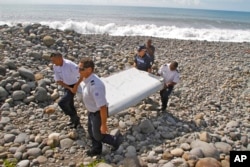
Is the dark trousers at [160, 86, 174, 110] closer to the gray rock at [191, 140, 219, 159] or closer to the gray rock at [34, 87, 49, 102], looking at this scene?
the gray rock at [191, 140, 219, 159]

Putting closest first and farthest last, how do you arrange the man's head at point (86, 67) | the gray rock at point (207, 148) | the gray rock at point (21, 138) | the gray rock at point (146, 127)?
the man's head at point (86, 67) < the gray rock at point (207, 148) < the gray rock at point (21, 138) < the gray rock at point (146, 127)

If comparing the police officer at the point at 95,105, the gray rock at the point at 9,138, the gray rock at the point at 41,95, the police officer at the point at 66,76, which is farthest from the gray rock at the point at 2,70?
the police officer at the point at 95,105

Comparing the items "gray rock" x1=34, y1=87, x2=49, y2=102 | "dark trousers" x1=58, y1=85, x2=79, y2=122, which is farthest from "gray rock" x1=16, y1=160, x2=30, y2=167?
"gray rock" x1=34, y1=87, x2=49, y2=102

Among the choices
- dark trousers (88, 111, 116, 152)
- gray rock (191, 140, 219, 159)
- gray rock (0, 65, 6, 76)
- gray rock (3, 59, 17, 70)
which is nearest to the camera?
dark trousers (88, 111, 116, 152)

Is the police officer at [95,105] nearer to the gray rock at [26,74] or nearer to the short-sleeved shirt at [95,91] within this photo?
the short-sleeved shirt at [95,91]

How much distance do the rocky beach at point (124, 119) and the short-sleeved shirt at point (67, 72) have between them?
1.01 m

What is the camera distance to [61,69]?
5.41 metres

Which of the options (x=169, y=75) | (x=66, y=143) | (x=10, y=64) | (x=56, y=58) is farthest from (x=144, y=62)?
(x=10, y=64)

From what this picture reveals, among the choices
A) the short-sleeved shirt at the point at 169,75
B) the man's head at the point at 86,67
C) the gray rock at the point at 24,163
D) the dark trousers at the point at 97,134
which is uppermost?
the man's head at the point at 86,67

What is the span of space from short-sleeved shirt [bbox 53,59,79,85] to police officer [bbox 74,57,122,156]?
911 mm

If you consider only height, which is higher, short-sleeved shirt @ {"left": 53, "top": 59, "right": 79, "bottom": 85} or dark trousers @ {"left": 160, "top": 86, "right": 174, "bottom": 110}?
short-sleeved shirt @ {"left": 53, "top": 59, "right": 79, "bottom": 85}

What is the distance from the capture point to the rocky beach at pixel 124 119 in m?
4.92

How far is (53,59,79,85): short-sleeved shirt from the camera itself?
5.41 metres

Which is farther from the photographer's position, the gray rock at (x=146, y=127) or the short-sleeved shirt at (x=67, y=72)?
the gray rock at (x=146, y=127)
